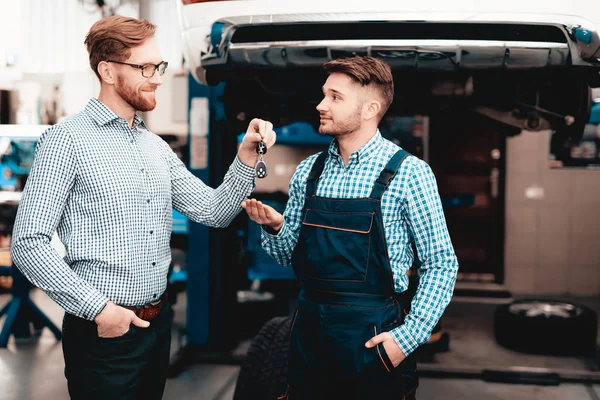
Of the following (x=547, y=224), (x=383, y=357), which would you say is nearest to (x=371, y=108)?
(x=383, y=357)

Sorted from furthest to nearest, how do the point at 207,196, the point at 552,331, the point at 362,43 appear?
the point at 552,331, the point at 362,43, the point at 207,196

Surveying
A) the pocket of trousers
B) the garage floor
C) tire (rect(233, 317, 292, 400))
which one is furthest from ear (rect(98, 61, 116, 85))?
the garage floor

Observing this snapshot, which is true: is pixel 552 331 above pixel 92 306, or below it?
below

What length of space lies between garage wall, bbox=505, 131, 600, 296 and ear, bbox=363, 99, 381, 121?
4.43m

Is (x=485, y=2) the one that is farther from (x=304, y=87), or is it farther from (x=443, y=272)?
(x=443, y=272)

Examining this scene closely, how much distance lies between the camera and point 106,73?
4.98 ft

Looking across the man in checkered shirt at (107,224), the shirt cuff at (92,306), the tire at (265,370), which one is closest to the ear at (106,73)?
the man in checkered shirt at (107,224)

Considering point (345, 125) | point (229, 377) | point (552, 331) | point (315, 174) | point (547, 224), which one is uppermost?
point (345, 125)

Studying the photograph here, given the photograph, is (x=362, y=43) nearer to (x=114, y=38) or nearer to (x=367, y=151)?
(x=367, y=151)

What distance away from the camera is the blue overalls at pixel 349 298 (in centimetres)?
153

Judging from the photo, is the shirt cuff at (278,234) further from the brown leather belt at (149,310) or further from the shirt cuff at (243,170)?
the brown leather belt at (149,310)

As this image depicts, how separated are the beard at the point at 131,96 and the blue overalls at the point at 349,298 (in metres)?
0.51

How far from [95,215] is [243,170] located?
42 cm

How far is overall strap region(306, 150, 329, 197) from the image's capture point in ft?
5.46
